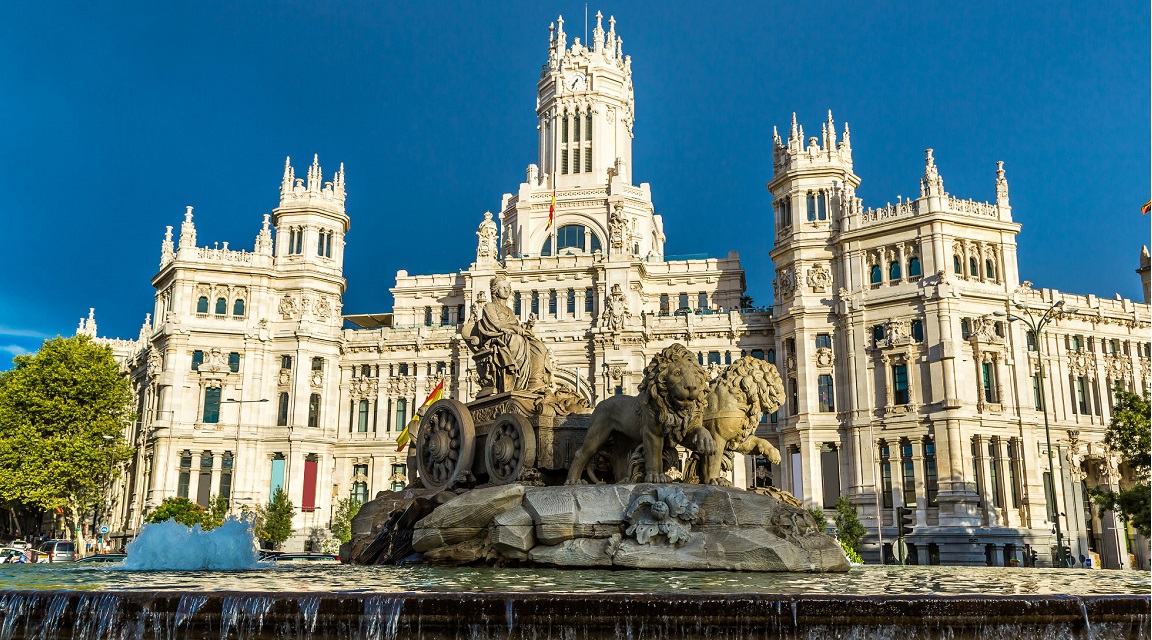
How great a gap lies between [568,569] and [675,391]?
3.47m

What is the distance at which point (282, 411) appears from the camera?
6788 cm

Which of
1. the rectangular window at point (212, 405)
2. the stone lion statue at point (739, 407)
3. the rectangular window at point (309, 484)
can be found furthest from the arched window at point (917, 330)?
the rectangular window at point (212, 405)

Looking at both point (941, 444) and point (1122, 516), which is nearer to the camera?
point (1122, 516)

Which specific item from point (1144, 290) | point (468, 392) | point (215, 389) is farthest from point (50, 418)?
point (1144, 290)

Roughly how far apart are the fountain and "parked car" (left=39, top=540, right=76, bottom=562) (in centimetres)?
3386

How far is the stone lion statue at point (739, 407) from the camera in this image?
55.1 ft

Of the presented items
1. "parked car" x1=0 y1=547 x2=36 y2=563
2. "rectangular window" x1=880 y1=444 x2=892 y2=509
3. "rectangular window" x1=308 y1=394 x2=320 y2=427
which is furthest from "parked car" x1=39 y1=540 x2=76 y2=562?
"rectangular window" x1=880 y1=444 x2=892 y2=509

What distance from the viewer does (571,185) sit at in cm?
8394

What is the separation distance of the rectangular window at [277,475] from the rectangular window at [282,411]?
227 cm

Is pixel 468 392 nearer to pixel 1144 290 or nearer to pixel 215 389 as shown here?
pixel 215 389

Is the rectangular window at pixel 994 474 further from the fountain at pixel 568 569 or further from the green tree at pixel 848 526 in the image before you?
the fountain at pixel 568 569

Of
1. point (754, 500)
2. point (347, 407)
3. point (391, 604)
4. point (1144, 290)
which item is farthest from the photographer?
point (347, 407)

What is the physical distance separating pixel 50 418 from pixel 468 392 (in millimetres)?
26551

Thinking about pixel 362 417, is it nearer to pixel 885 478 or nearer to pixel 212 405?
pixel 212 405
